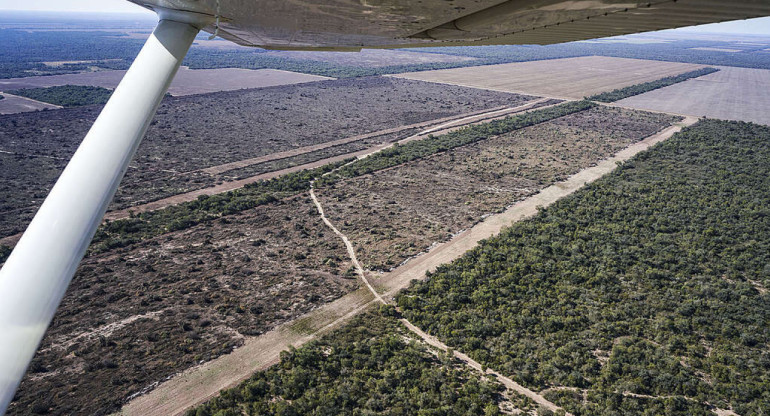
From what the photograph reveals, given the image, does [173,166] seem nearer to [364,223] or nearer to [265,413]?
[364,223]

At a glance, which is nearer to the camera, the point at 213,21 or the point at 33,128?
the point at 213,21

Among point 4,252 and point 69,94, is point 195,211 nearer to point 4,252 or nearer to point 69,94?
point 4,252

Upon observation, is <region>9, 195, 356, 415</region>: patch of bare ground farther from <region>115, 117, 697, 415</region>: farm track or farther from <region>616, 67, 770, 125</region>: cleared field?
<region>616, 67, 770, 125</region>: cleared field

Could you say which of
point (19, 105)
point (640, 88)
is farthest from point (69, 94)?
point (640, 88)

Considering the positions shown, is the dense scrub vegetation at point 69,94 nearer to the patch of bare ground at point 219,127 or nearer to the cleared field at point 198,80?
the cleared field at point 198,80

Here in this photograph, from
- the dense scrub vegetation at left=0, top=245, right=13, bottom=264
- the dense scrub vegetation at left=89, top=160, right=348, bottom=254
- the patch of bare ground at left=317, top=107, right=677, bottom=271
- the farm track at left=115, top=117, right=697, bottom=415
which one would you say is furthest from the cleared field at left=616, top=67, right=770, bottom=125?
the dense scrub vegetation at left=0, top=245, right=13, bottom=264

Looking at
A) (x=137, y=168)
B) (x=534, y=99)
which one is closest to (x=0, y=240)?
(x=137, y=168)
